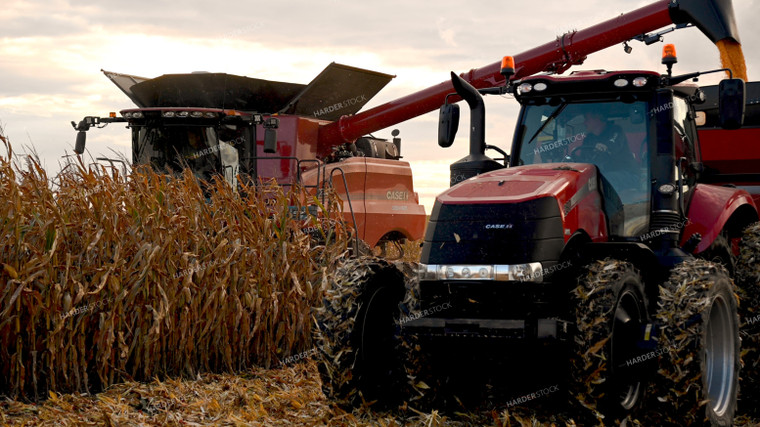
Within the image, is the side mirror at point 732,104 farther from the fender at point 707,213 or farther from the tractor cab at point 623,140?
the fender at point 707,213

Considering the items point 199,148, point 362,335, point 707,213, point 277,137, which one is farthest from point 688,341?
point 277,137

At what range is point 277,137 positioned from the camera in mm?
12094

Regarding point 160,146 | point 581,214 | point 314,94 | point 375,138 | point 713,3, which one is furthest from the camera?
point 375,138

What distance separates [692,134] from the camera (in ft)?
21.6

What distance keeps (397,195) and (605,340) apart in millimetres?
8459

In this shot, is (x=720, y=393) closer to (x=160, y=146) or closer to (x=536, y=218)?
(x=536, y=218)

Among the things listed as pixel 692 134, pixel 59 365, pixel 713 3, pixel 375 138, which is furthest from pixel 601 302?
pixel 375 138

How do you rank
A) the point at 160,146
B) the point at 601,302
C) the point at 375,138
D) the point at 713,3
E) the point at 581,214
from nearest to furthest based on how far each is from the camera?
the point at 601,302 → the point at 581,214 → the point at 713,3 → the point at 160,146 → the point at 375,138

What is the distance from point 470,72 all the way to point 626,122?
23.8ft

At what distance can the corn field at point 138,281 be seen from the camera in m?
6.09
